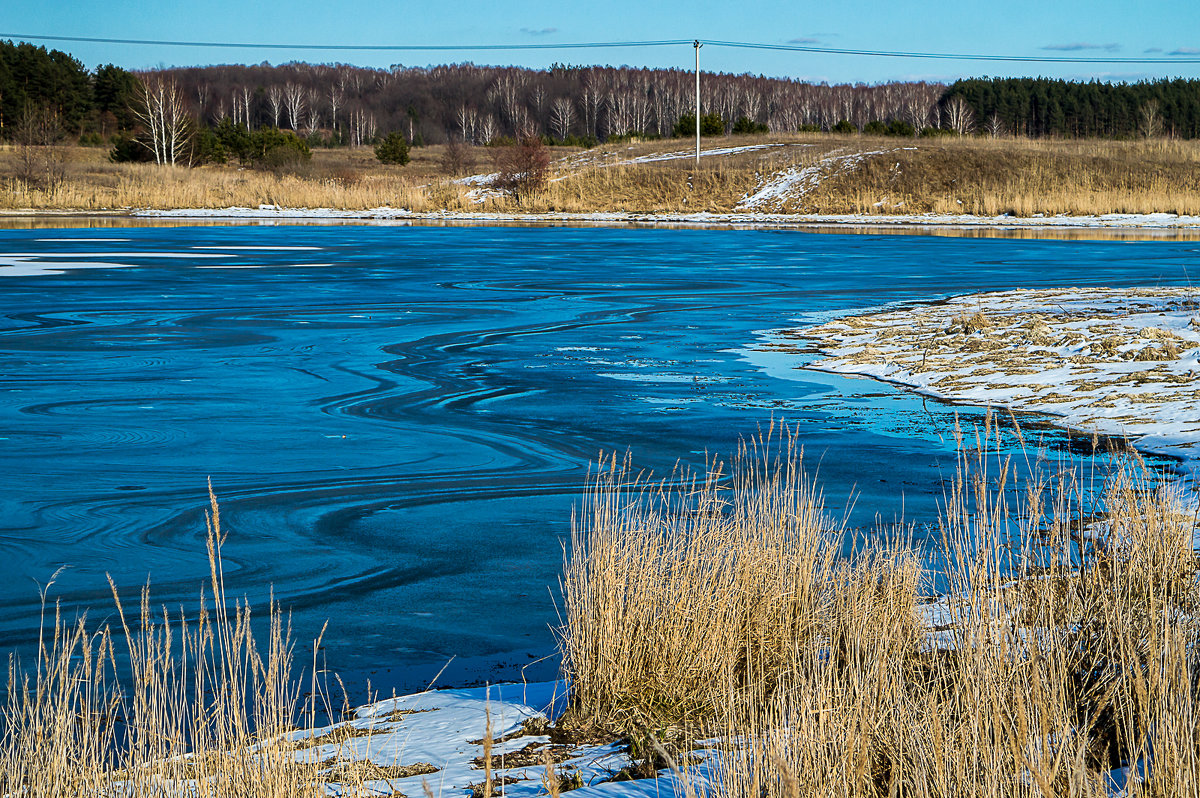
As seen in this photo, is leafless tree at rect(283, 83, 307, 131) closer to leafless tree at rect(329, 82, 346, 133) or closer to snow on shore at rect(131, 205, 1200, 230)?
leafless tree at rect(329, 82, 346, 133)

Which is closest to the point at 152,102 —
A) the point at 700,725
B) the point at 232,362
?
the point at 232,362

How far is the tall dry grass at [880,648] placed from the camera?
3211mm

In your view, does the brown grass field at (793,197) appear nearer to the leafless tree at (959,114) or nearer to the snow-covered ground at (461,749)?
the snow-covered ground at (461,749)

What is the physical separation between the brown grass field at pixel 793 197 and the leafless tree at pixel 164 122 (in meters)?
9.36

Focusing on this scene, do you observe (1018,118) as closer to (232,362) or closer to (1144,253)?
(1144,253)

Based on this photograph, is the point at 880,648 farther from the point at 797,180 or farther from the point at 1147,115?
the point at 1147,115

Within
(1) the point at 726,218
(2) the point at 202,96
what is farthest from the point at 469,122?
(1) the point at 726,218

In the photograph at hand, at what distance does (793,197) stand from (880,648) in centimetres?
4901

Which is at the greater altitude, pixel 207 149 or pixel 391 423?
pixel 207 149

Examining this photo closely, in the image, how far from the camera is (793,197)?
5147cm

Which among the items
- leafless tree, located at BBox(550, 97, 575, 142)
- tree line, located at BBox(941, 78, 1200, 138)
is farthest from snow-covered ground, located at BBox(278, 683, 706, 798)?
leafless tree, located at BBox(550, 97, 575, 142)

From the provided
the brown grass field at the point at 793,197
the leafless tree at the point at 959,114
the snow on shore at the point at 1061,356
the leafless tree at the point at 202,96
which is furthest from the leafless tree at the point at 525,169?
the leafless tree at the point at 202,96

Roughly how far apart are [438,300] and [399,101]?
6340 inches

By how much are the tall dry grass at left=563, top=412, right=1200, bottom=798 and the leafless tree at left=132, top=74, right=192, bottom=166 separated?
68461 millimetres
